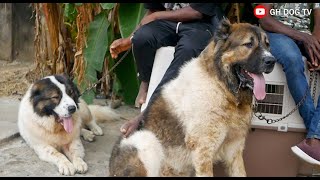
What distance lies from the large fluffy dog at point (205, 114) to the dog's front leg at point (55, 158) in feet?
2.56

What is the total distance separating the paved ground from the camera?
4.62 m

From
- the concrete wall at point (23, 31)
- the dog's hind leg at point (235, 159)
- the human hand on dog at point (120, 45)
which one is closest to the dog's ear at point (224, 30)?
the dog's hind leg at point (235, 159)

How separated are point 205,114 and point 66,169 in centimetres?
154

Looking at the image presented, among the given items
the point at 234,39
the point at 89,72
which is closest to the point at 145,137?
the point at 234,39

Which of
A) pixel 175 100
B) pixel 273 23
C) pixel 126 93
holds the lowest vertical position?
pixel 126 93

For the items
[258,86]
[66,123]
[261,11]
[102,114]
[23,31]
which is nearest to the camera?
[258,86]

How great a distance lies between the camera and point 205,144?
3.70 m

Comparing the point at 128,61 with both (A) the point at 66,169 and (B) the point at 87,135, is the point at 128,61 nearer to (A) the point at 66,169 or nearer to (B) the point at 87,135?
(B) the point at 87,135

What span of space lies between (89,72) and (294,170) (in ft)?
8.62

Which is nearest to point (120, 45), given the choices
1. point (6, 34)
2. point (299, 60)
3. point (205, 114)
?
point (205, 114)

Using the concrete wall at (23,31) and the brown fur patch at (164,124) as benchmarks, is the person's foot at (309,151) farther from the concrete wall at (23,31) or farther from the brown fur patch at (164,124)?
the concrete wall at (23,31)

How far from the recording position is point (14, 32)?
27.5ft

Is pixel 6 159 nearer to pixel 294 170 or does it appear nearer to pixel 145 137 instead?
pixel 145 137

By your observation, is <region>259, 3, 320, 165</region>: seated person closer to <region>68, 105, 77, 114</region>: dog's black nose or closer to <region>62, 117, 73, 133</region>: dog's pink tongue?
<region>68, 105, 77, 114</region>: dog's black nose
